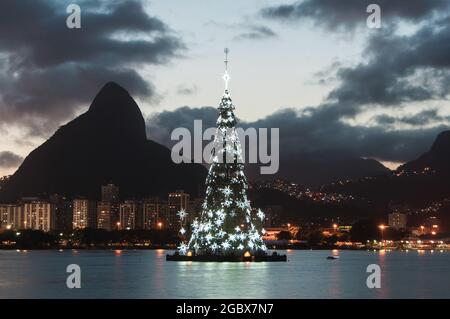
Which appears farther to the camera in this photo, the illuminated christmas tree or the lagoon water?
the illuminated christmas tree

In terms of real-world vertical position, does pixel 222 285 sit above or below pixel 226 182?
below

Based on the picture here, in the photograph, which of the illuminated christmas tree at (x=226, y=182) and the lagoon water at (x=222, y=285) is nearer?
→ the lagoon water at (x=222, y=285)

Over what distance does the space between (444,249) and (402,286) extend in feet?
468

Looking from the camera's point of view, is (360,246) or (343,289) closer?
(343,289)

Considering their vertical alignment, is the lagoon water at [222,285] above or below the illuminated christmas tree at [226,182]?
below

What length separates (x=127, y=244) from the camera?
176 metres

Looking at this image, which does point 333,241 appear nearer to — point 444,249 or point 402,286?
point 444,249

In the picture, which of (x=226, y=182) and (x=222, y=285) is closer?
(x=222, y=285)

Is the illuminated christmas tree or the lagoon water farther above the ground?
the illuminated christmas tree

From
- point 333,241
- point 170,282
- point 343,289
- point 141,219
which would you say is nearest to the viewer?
point 343,289
